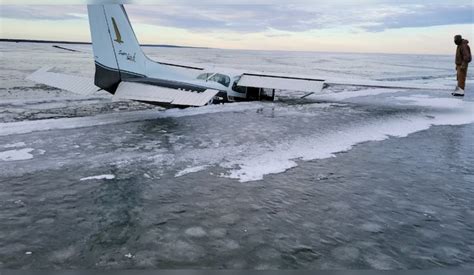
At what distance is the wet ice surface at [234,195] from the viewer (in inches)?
→ 144

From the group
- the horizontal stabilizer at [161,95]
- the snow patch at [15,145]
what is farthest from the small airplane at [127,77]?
the snow patch at [15,145]

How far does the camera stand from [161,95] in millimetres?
11891

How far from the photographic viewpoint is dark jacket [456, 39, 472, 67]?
672 inches

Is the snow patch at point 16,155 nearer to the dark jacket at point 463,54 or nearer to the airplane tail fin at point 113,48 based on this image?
the airplane tail fin at point 113,48

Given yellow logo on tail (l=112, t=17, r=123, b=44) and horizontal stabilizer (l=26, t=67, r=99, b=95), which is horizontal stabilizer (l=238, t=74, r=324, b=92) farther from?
horizontal stabilizer (l=26, t=67, r=99, b=95)

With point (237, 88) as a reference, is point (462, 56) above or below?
above

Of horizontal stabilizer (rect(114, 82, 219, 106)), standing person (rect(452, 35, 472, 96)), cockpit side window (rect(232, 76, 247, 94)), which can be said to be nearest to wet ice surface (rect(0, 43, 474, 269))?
horizontal stabilizer (rect(114, 82, 219, 106))

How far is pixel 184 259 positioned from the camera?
352 centimetres

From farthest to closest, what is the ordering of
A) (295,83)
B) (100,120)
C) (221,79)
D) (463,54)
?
(463,54), (295,83), (221,79), (100,120)

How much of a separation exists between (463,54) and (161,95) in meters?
14.3

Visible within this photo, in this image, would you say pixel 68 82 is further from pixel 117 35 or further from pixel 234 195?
pixel 234 195

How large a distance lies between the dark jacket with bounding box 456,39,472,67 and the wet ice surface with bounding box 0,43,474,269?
7940mm

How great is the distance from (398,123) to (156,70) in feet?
27.8

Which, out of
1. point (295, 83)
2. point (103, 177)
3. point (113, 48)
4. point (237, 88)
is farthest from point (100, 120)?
point (295, 83)
